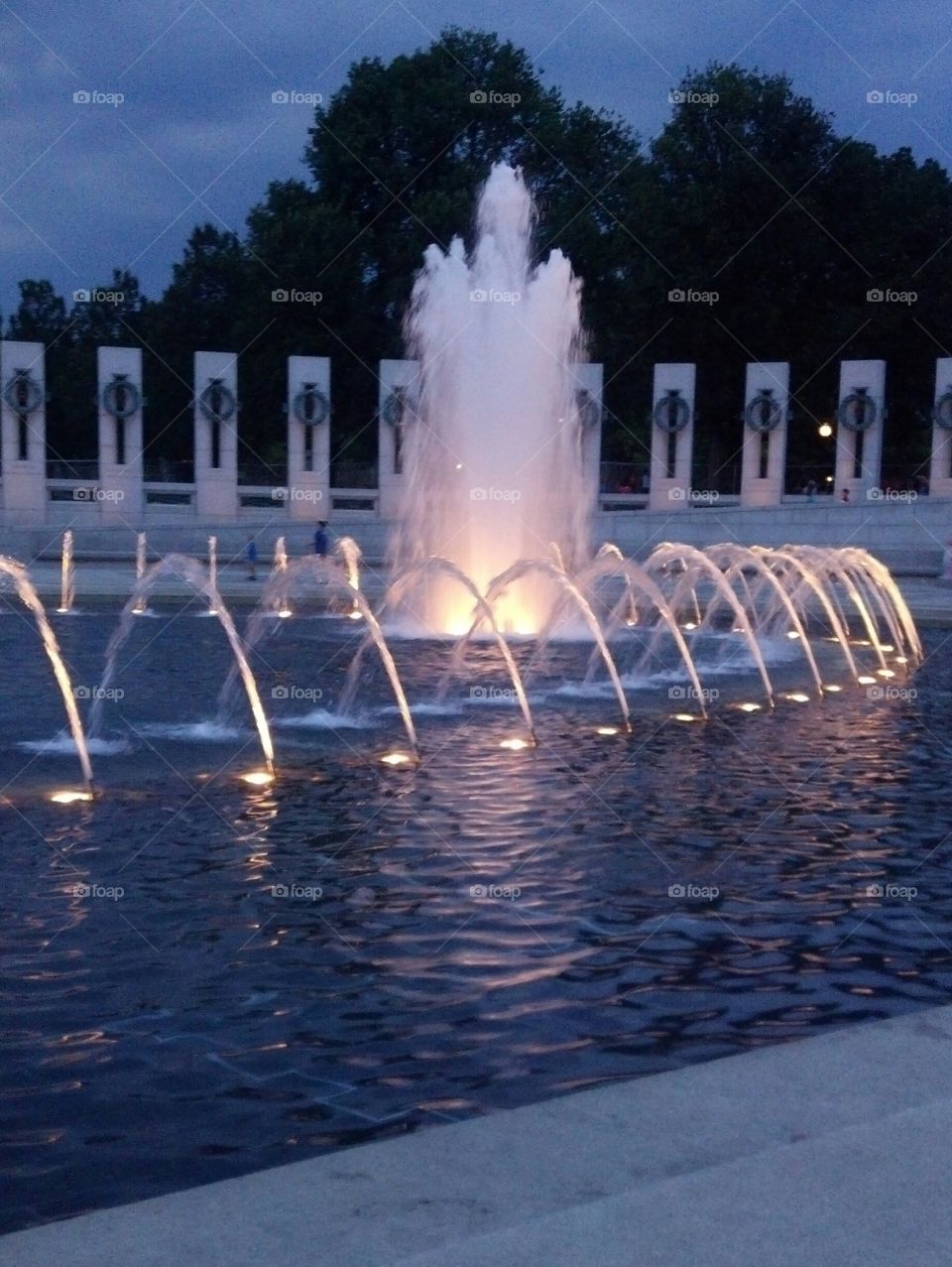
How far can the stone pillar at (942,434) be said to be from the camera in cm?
3534

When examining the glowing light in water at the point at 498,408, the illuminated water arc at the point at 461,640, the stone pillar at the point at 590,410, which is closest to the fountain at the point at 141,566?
the illuminated water arc at the point at 461,640

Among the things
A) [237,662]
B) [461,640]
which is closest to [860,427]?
[461,640]

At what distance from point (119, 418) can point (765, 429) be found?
15.6 m

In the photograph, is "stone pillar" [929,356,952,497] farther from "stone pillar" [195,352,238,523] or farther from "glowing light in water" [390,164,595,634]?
"stone pillar" [195,352,238,523]

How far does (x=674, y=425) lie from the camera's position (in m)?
36.5

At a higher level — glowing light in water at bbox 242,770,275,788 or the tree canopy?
the tree canopy

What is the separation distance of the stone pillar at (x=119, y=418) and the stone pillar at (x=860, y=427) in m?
16.9

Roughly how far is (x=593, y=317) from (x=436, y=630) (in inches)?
1342

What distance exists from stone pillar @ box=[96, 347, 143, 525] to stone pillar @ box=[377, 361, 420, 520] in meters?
5.75

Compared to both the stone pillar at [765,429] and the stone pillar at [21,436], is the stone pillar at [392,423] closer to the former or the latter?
the stone pillar at [21,436]

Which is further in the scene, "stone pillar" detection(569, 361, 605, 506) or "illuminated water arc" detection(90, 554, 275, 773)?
"stone pillar" detection(569, 361, 605, 506)

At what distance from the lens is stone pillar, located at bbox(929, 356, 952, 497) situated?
116ft

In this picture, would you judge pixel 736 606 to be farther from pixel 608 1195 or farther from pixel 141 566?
pixel 141 566

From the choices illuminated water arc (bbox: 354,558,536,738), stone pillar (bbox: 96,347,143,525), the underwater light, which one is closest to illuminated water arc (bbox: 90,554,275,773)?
the underwater light
